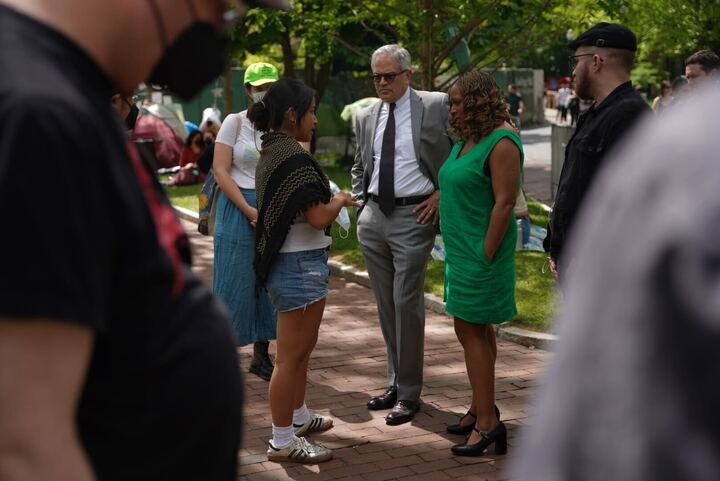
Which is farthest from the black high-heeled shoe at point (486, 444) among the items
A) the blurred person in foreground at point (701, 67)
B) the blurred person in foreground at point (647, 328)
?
the blurred person in foreground at point (647, 328)

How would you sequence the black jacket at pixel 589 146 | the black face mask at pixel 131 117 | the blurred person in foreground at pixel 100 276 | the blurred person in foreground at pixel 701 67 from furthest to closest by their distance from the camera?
the blurred person in foreground at pixel 701 67 → the black face mask at pixel 131 117 → the black jacket at pixel 589 146 → the blurred person in foreground at pixel 100 276

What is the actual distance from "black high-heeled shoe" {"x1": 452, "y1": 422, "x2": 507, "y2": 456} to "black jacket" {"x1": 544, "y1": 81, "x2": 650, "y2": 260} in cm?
101

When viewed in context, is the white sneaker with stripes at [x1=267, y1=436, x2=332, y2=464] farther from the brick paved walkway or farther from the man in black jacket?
the man in black jacket

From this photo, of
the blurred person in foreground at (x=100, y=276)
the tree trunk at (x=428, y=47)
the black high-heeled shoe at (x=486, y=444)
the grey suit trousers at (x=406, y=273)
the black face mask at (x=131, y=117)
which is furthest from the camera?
the tree trunk at (x=428, y=47)

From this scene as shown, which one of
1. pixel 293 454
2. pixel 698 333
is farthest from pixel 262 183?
pixel 698 333

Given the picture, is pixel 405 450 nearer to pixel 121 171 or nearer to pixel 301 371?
pixel 301 371

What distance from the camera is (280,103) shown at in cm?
546

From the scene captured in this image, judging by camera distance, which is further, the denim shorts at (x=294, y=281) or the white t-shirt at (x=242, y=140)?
the white t-shirt at (x=242, y=140)

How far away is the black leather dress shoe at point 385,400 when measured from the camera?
6453mm

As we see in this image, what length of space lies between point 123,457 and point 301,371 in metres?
3.95

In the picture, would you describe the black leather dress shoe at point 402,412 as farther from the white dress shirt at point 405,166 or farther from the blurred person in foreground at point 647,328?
the blurred person in foreground at point 647,328

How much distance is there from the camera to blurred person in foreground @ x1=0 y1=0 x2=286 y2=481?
4.61 ft

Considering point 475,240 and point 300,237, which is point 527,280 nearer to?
point 475,240

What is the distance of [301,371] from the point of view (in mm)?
5605
